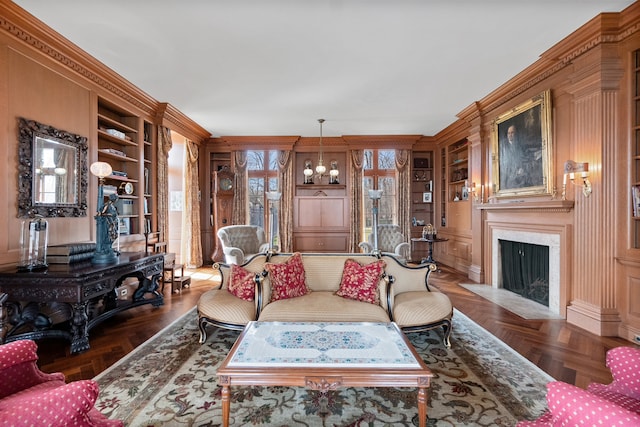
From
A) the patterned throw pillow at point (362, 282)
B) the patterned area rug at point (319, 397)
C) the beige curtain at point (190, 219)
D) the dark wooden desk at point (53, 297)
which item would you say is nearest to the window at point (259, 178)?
the beige curtain at point (190, 219)

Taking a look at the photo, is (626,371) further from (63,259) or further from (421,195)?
(421,195)

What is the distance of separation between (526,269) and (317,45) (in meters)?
4.45

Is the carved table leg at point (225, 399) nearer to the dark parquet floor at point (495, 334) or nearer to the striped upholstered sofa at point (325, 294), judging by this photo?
the striped upholstered sofa at point (325, 294)

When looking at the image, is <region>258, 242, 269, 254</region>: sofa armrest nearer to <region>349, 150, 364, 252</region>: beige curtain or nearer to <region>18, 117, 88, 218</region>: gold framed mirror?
<region>349, 150, 364, 252</region>: beige curtain

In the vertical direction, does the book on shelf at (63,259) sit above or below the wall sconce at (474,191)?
below

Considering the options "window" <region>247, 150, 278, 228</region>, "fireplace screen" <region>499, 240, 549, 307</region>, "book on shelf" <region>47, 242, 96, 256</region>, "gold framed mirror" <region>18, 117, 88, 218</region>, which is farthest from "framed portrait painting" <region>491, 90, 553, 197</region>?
"gold framed mirror" <region>18, 117, 88, 218</region>

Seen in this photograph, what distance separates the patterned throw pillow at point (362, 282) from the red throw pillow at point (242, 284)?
0.91m

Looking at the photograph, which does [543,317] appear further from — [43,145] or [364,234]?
[43,145]

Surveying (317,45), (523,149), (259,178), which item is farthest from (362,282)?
(259,178)

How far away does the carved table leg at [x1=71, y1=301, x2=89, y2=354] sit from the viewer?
276cm

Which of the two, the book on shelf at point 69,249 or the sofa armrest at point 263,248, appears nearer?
the book on shelf at point 69,249

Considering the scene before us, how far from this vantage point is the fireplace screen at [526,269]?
13.9ft

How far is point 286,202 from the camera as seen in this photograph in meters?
7.58

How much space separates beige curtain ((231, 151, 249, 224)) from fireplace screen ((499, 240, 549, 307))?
569cm
